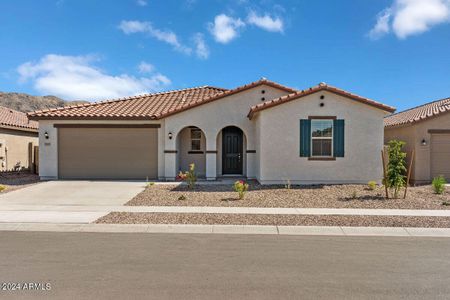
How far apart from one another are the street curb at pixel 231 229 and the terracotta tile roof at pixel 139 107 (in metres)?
8.20

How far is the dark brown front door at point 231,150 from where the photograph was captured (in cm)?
1638

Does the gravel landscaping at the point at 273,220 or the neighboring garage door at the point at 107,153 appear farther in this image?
the neighboring garage door at the point at 107,153

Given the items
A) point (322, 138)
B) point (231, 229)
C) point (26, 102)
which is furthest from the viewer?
point (26, 102)

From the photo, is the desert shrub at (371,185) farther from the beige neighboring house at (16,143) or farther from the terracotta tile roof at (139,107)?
the beige neighboring house at (16,143)

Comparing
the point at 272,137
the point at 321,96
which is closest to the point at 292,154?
the point at 272,137

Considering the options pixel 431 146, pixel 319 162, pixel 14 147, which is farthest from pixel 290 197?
pixel 14 147

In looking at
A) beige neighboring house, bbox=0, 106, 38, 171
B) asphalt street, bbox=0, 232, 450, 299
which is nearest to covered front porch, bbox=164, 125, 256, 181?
asphalt street, bbox=0, 232, 450, 299

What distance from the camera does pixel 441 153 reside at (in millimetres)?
15242

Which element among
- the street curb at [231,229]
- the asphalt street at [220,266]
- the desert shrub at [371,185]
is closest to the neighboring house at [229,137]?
the desert shrub at [371,185]

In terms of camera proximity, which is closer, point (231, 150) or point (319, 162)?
point (319, 162)

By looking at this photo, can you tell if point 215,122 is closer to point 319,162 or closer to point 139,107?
point 139,107

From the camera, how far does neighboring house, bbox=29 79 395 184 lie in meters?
13.5

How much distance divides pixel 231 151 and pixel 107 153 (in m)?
5.99

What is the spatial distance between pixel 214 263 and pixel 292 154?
8.89m
